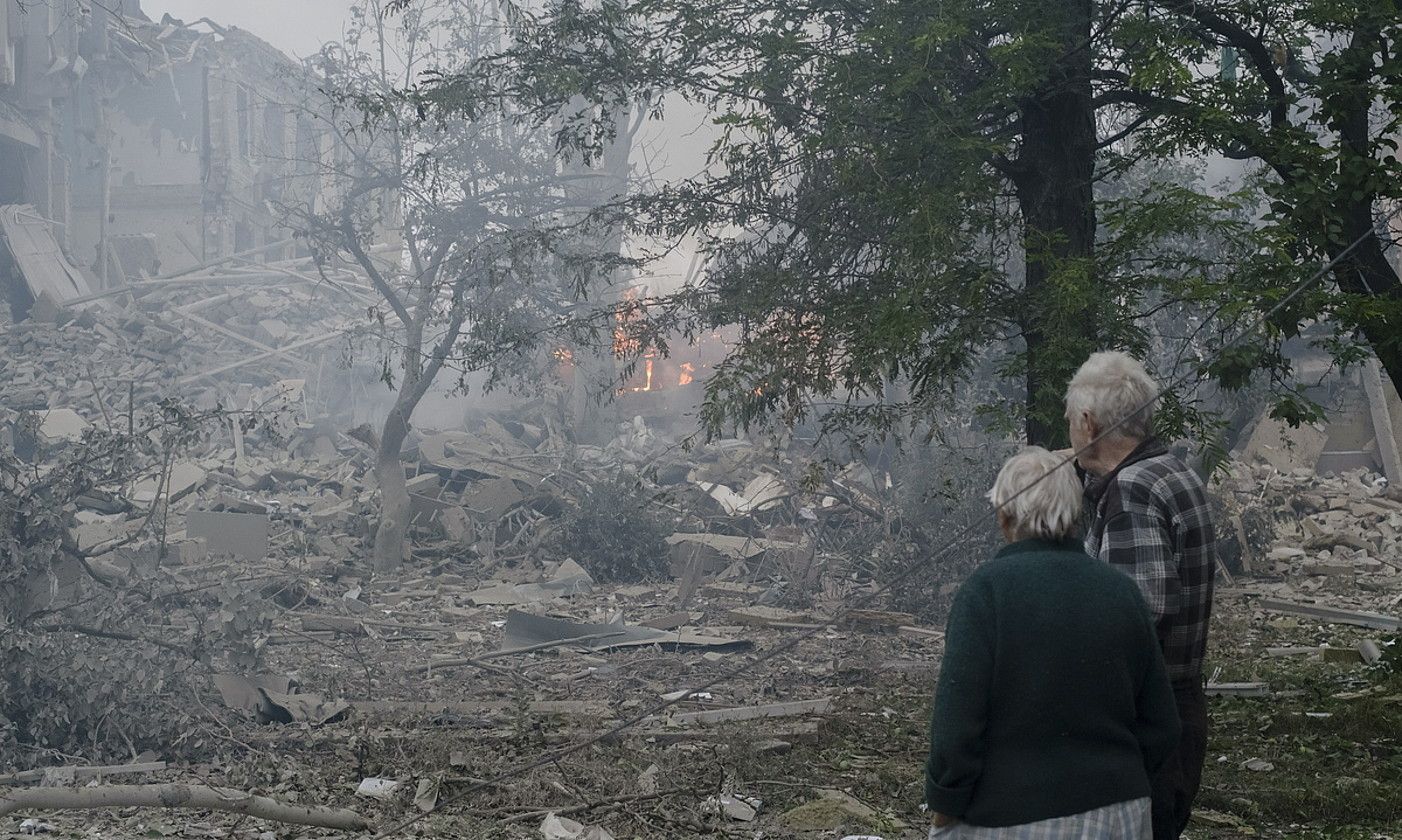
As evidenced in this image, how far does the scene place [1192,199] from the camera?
596cm

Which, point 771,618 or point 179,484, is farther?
point 179,484

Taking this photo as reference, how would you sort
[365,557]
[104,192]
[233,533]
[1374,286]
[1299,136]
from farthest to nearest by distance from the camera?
[104,192] < [365,557] < [233,533] < [1374,286] < [1299,136]

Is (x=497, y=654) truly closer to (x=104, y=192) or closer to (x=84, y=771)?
(x=84, y=771)

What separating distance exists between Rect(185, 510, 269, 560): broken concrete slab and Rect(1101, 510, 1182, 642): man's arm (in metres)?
13.5

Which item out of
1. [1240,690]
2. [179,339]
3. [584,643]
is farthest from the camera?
[179,339]

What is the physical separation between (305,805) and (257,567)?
940 centimetres

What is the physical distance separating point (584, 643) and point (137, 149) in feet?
83.9

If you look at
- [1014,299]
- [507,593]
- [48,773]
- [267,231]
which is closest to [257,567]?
[507,593]

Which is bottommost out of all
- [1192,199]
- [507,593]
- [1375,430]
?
[507,593]

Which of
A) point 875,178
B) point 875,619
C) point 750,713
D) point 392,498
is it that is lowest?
point 875,619

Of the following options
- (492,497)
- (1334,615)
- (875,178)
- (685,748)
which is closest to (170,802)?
(685,748)

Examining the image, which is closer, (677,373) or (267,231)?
(677,373)

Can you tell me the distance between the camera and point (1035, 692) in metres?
2.45

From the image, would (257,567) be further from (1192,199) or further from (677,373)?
(677,373)
